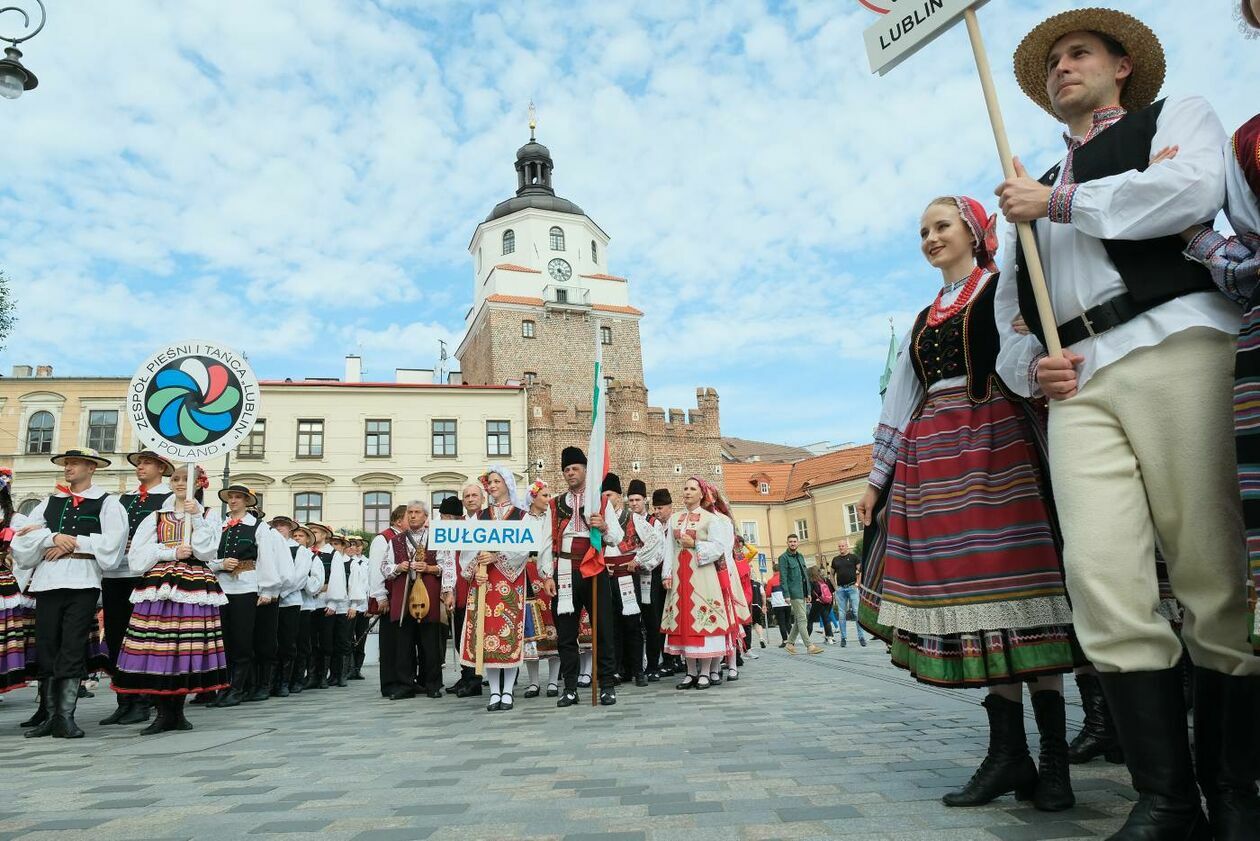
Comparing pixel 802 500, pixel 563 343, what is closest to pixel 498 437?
pixel 563 343

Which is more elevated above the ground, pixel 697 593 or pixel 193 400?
pixel 193 400

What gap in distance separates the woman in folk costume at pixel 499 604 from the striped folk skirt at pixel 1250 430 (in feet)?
19.7

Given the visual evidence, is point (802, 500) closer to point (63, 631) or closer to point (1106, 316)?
point (63, 631)

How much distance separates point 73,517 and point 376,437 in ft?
109

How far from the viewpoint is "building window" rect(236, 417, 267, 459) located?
3747 centimetres

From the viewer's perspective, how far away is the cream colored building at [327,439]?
37.0m

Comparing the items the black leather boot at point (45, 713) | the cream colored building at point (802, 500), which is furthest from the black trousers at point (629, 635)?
the cream colored building at point (802, 500)

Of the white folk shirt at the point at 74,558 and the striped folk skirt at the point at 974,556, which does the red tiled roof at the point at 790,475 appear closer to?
the white folk shirt at the point at 74,558

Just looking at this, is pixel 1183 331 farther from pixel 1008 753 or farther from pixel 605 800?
pixel 605 800

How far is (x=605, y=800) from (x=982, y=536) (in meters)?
1.69

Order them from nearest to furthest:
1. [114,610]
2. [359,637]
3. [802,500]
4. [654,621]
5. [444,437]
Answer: [114,610], [654,621], [359,637], [444,437], [802,500]

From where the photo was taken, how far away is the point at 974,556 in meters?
3.02

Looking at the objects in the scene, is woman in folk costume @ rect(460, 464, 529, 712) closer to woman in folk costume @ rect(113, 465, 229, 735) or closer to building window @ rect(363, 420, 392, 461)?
woman in folk costume @ rect(113, 465, 229, 735)

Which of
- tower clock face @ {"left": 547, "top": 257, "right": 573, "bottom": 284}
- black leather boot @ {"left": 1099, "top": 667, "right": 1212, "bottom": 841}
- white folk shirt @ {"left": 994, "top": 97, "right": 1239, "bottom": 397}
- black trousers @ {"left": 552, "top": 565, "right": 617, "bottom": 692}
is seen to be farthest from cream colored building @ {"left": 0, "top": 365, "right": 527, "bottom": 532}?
black leather boot @ {"left": 1099, "top": 667, "right": 1212, "bottom": 841}
